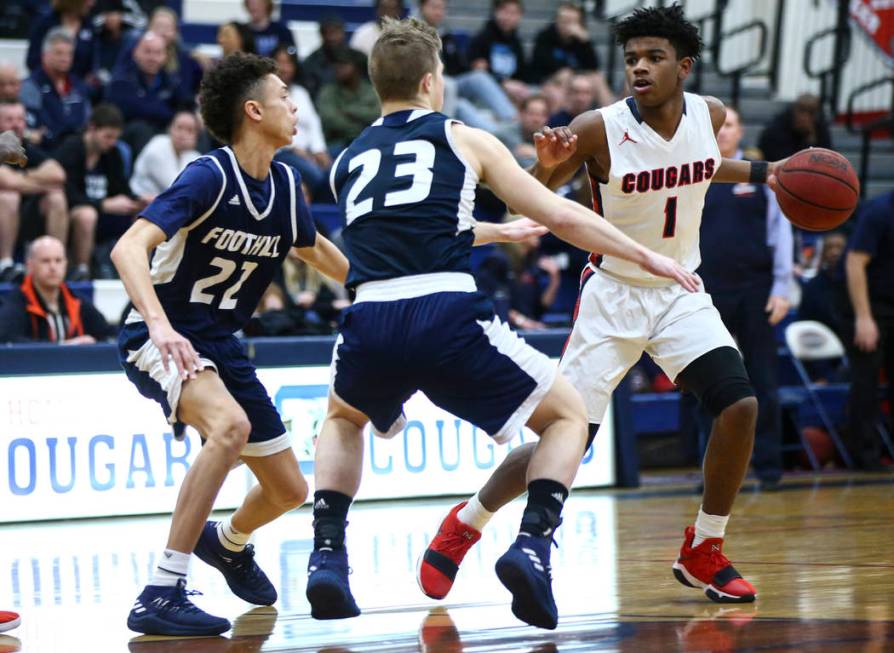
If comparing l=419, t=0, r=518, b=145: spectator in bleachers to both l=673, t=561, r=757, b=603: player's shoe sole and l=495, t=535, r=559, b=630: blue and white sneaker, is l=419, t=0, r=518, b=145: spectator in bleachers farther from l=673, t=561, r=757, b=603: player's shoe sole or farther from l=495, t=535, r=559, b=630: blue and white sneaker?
l=495, t=535, r=559, b=630: blue and white sneaker

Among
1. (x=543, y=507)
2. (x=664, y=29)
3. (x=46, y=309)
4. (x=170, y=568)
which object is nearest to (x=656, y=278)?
(x=664, y=29)

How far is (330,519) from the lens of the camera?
4.29m

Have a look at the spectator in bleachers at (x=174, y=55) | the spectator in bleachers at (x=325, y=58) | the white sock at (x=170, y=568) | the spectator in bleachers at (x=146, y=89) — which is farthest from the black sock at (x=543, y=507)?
the spectator in bleachers at (x=325, y=58)

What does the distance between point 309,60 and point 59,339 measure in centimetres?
511

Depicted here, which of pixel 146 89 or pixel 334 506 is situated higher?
pixel 146 89

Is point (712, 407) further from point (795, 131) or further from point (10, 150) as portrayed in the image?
point (795, 131)

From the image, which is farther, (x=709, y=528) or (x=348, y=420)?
(x=709, y=528)

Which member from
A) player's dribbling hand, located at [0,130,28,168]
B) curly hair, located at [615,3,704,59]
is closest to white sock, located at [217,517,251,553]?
player's dribbling hand, located at [0,130,28,168]

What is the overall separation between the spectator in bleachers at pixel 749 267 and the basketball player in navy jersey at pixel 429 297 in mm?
4419

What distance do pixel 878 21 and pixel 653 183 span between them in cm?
1089

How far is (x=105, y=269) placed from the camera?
10242 mm

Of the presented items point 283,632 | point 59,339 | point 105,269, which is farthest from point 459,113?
point 283,632

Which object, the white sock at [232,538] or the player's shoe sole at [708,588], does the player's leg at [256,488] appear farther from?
the player's shoe sole at [708,588]

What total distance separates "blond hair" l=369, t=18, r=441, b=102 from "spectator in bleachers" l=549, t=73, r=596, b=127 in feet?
25.1
